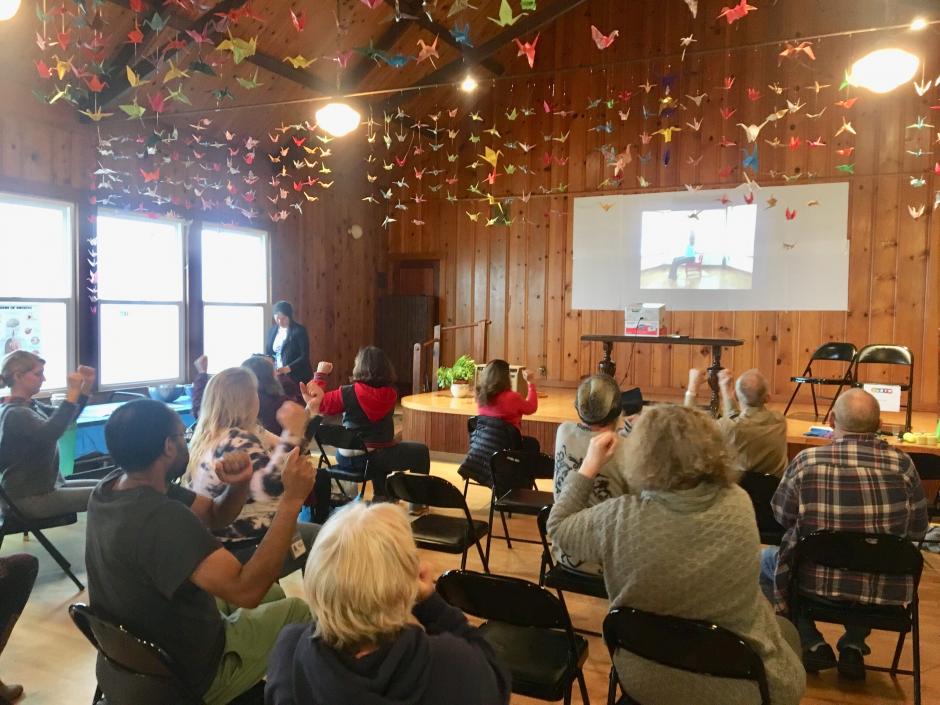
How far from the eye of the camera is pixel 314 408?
2.34m

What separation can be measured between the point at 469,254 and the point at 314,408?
7049 mm

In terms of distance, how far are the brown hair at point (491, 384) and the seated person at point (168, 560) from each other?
2.54m

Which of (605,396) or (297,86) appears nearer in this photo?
(605,396)

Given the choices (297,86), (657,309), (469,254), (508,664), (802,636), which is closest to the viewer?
(508,664)

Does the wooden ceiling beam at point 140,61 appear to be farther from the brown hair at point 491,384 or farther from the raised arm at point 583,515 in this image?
the raised arm at point 583,515

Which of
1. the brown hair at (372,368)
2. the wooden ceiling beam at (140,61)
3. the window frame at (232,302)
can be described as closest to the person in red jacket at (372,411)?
the brown hair at (372,368)

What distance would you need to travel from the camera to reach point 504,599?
1796 mm

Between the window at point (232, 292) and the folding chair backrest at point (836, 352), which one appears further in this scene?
the window at point (232, 292)

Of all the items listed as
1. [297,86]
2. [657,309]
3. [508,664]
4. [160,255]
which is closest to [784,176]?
[657,309]

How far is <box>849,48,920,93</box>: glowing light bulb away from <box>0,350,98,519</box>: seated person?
17.2ft

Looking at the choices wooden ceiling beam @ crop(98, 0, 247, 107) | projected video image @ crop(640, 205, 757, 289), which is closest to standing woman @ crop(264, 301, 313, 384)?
wooden ceiling beam @ crop(98, 0, 247, 107)

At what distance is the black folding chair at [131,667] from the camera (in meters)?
1.52

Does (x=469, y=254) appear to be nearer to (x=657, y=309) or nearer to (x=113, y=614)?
(x=657, y=309)

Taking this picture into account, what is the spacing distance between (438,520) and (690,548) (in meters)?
1.84
